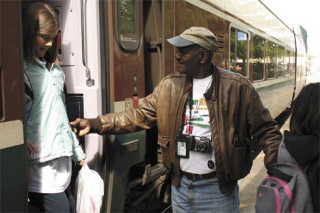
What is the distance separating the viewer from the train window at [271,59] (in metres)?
9.14

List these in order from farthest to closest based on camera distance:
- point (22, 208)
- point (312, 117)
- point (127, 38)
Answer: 1. point (127, 38)
2. point (22, 208)
3. point (312, 117)

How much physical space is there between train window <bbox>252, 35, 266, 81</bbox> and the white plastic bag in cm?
550

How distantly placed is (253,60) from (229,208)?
5.33 m

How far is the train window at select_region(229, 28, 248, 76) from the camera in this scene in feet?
18.9

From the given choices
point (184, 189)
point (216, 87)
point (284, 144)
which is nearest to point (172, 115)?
point (216, 87)

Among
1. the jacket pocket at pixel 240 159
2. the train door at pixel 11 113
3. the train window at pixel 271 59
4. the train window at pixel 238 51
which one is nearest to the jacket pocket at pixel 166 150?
the jacket pocket at pixel 240 159

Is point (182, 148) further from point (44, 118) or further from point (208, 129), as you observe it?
point (44, 118)

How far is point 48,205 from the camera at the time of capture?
227cm

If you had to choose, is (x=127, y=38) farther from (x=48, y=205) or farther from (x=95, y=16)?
(x=48, y=205)

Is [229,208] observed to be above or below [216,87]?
below

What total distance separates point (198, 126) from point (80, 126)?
82cm

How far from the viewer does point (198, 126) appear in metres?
2.44

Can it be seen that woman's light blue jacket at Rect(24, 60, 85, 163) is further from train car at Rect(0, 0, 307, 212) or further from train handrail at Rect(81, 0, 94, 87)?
train handrail at Rect(81, 0, 94, 87)

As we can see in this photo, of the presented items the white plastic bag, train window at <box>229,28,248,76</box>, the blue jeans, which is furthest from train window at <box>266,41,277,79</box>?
the white plastic bag
